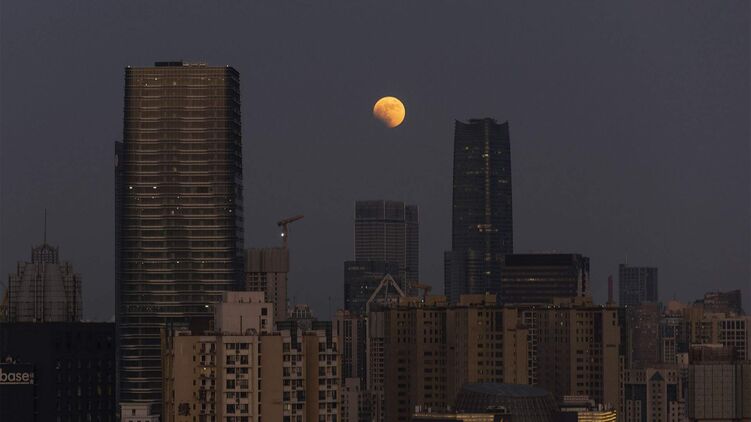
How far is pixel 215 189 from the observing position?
177 meters

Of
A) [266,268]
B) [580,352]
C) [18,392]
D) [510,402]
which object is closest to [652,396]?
[580,352]

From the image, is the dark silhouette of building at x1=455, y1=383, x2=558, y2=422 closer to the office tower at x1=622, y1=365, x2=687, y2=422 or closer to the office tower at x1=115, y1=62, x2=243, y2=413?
the office tower at x1=115, y1=62, x2=243, y2=413

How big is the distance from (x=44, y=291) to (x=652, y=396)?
5776cm

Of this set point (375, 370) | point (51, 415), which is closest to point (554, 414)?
point (51, 415)

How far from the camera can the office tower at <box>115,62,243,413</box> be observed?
570ft

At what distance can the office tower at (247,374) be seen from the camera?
267ft

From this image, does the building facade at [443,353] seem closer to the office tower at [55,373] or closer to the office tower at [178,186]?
the office tower at [178,186]

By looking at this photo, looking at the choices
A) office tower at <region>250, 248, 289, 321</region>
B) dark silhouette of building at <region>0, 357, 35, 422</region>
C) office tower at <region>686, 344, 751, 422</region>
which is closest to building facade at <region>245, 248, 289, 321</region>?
office tower at <region>250, 248, 289, 321</region>

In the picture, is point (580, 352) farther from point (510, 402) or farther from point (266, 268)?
point (510, 402)

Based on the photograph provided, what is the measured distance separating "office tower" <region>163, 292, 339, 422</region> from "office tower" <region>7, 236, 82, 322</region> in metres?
73.5

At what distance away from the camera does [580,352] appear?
170 metres

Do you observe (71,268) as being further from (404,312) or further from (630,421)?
(630,421)

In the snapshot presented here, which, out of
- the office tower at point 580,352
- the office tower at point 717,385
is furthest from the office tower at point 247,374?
the office tower at point 717,385

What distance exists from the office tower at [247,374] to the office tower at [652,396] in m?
97.8
